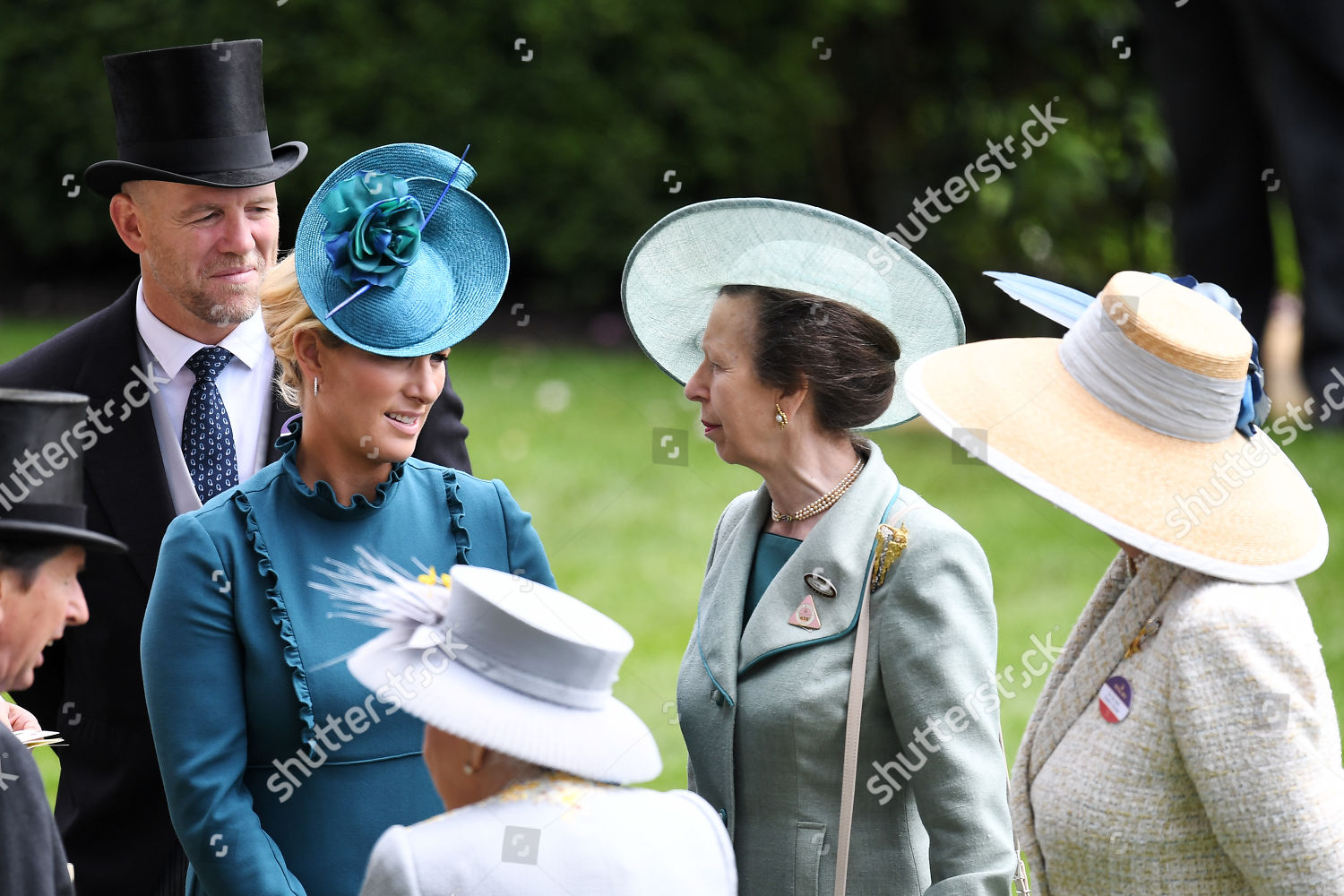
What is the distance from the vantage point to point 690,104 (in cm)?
1291

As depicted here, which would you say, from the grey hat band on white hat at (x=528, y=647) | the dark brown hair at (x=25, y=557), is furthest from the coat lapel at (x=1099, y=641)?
the dark brown hair at (x=25, y=557)

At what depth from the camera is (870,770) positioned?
8.80 ft

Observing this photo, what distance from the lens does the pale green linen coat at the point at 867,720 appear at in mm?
2588

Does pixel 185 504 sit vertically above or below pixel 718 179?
above

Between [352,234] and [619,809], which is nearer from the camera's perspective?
[619,809]

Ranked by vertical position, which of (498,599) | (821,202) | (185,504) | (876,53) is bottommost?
(821,202)

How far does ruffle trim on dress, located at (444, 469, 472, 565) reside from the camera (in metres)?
2.79

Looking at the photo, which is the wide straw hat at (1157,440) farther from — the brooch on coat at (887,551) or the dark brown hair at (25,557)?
the dark brown hair at (25,557)

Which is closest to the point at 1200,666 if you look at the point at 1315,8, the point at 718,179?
the point at 1315,8

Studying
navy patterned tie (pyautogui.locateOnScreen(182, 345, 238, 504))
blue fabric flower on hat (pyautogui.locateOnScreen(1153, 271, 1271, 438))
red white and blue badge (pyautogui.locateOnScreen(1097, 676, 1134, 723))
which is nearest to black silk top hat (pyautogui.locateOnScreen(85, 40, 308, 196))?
Result: navy patterned tie (pyautogui.locateOnScreen(182, 345, 238, 504))

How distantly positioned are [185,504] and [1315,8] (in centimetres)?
775

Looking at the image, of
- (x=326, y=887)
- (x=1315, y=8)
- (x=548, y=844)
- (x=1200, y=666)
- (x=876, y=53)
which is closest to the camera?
(x=548, y=844)

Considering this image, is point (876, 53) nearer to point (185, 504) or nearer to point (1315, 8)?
point (1315, 8)

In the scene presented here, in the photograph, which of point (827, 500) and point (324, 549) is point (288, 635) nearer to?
point (324, 549)
